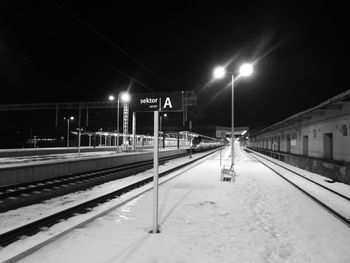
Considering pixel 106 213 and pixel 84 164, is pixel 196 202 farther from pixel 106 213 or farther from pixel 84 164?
pixel 84 164

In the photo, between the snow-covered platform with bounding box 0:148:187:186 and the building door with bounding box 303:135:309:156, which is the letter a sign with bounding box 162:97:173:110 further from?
the building door with bounding box 303:135:309:156

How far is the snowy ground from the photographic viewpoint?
16.3 feet

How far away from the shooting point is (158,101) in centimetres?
616

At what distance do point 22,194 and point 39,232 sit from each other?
5606 mm

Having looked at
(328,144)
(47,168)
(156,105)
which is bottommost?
(47,168)

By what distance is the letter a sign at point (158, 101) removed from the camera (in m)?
6.02

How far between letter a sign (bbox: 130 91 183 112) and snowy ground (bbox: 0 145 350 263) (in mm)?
2527

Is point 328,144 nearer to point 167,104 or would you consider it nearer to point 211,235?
point 211,235

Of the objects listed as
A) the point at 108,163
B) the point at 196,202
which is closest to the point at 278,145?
the point at 108,163

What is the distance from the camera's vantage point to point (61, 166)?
17.6m

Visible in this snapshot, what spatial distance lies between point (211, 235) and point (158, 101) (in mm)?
2881

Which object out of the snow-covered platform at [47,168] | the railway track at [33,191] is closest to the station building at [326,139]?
the railway track at [33,191]

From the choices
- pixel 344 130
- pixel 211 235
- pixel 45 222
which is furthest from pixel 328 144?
pixel 45 222

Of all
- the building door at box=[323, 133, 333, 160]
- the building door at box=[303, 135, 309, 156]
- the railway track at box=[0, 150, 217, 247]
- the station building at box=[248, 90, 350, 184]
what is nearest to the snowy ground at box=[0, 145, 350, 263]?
the railway track at box=[0, 150, 217, 247]
